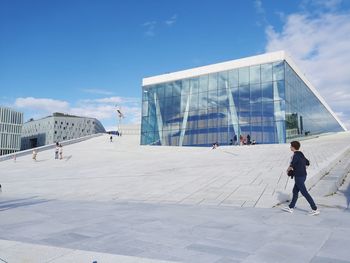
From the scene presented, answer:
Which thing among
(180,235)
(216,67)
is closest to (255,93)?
(216,67)

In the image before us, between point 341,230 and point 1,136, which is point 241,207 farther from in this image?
point 1,136

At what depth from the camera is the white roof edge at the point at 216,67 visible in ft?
123

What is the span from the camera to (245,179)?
1235 centimetres

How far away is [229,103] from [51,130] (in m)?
74.4

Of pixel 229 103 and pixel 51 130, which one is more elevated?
pixel 51 130

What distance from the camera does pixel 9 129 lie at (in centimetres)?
7506

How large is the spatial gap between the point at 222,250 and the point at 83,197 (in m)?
8.25

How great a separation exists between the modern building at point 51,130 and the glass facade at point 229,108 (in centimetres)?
6136

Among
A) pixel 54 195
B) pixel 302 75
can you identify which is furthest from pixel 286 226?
pixel 302 75

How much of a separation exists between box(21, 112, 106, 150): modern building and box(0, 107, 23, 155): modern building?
20977mm

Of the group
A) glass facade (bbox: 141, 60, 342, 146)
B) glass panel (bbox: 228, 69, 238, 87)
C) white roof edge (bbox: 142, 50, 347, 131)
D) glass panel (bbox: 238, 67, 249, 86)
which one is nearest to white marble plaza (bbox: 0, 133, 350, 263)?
glass facade (bbox: 141, 60, 342, 146)

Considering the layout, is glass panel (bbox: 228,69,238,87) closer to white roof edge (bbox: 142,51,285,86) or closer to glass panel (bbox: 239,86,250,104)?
white roof edge (bbox: 142,51,285,86)

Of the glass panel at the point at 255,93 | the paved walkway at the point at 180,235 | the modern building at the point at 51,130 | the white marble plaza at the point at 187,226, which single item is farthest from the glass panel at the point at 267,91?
the modern building at the point at 51,130

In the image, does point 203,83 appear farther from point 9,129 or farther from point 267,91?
point 9,129
